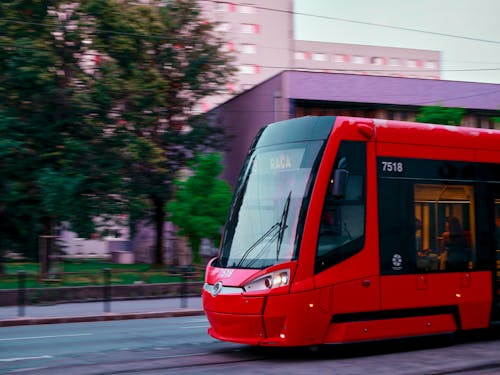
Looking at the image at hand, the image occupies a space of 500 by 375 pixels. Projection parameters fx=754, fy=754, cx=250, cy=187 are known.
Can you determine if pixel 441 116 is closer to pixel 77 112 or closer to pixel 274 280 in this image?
pixel 77 112

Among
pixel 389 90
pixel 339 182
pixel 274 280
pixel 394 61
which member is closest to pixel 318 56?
pixel 394 61

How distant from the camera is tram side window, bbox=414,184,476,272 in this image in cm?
1045

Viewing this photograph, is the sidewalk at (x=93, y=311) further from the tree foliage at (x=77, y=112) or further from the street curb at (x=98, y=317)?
the tree foliage at (x=77, y=112)

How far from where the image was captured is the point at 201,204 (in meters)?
29.8

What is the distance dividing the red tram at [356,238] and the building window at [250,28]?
2565 inches

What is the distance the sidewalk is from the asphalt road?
413 cm

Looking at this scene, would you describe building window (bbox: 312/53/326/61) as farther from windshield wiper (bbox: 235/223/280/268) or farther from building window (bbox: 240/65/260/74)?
windshield wiper (bbox: 235/223/280/268)

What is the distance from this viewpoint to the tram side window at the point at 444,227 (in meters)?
10.5

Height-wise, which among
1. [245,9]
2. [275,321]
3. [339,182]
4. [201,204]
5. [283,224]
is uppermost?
[245,9]

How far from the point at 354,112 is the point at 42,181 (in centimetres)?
1480

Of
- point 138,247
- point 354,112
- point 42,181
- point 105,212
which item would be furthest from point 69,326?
point 354,112

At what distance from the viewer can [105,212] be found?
2944cm

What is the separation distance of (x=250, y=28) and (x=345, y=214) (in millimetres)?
67253

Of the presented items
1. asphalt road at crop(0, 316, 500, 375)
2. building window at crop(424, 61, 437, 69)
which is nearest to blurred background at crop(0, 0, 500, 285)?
asphalt road at crop(0, 316, 500, 375)
